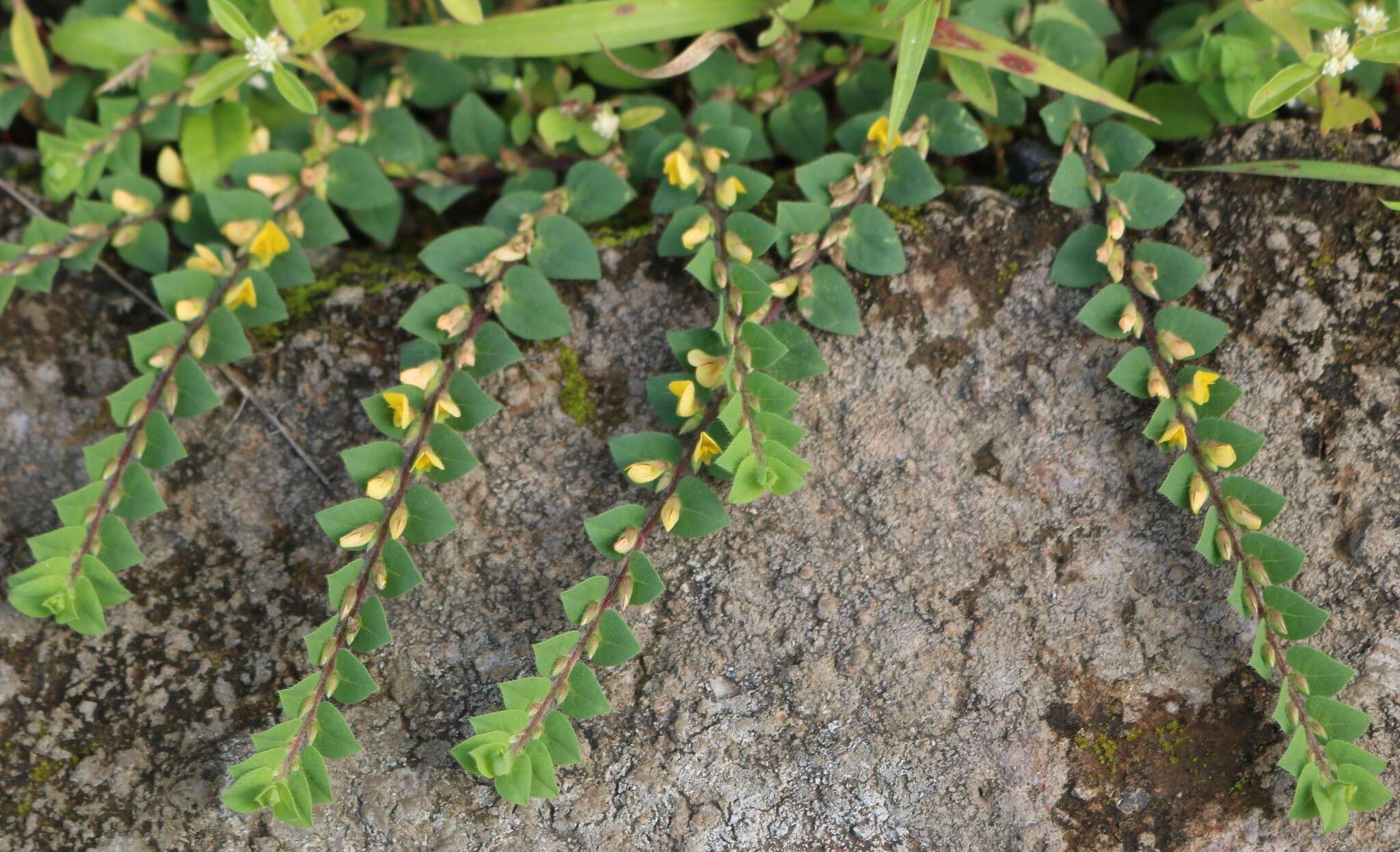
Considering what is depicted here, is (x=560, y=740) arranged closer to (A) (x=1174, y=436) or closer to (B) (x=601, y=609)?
(B) (x=601, y=609)

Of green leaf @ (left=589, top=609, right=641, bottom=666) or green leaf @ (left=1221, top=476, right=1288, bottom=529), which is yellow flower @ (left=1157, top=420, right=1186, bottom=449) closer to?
green leaf @ (left=1221, top=476, right=1288, bottom=529)

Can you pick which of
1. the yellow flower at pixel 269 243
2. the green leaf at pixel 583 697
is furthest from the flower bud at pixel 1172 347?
the yellow flower at pixel 269 243

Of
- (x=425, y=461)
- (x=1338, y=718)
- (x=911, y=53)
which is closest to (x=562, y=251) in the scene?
(x=425, y=461)

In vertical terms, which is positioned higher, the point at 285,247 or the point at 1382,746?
the point at 285,247

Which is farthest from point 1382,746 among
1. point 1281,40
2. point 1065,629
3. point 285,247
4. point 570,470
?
point 285,247

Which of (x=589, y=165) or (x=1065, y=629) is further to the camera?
(x=589, y=165)

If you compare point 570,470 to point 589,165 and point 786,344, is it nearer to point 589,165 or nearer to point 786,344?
point 786,344

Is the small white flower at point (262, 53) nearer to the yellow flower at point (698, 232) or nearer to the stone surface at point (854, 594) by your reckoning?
the stone surface at point (854, 594)

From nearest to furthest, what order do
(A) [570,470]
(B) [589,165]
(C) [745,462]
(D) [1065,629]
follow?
(C) [745,462] → (D) [1065,629] → (A) [570,470] → (B) [589,165]
